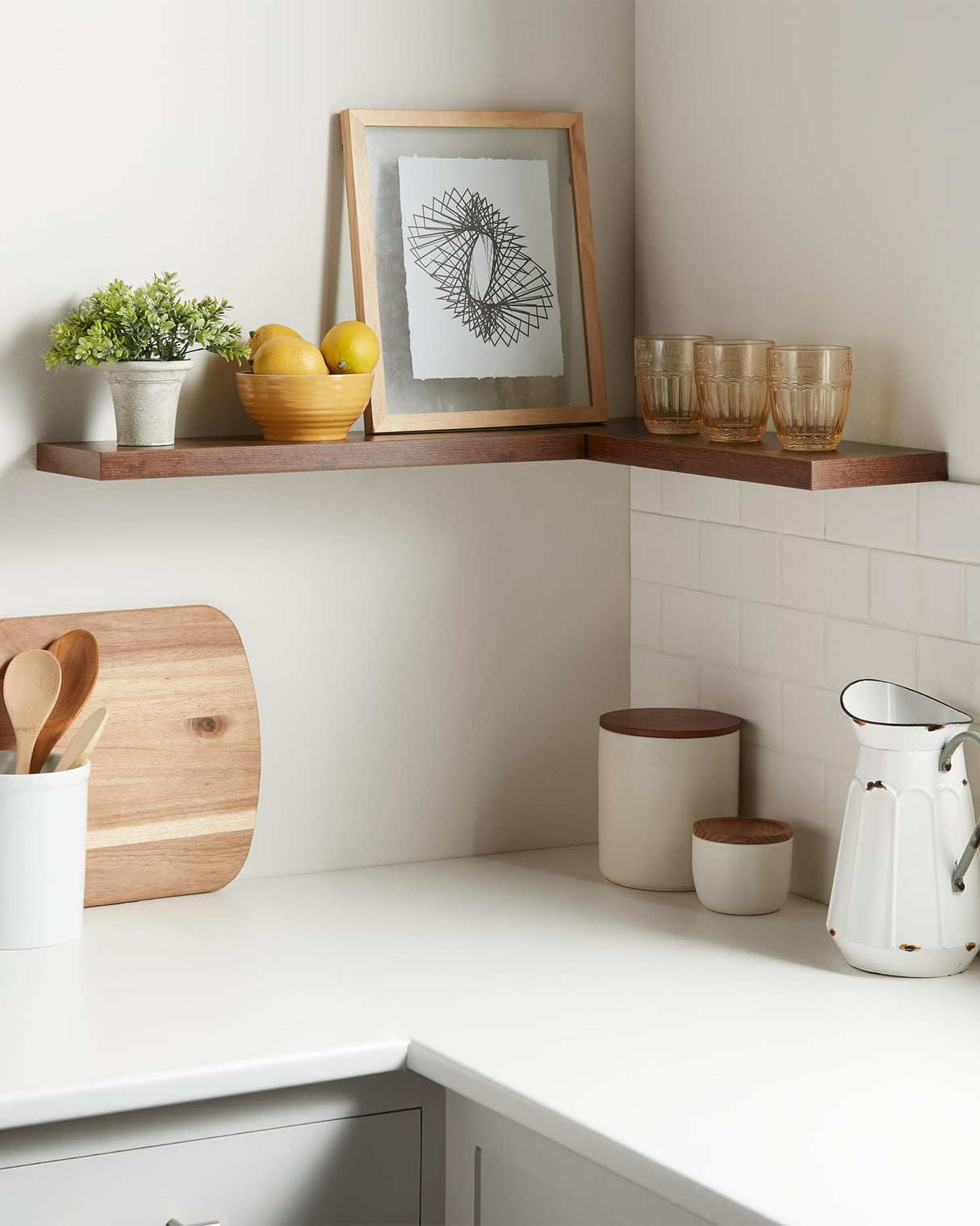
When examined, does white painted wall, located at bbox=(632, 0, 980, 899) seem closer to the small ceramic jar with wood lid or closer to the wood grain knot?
the small ceramic jar with wood lid

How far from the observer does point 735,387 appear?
5.63 ft

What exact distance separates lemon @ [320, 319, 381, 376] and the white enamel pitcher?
63 cm

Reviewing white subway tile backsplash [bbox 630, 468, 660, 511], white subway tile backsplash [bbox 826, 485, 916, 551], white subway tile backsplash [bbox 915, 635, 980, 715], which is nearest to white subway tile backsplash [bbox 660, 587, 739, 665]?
white subway tile backsplash [bbox 630, 468, 660, 511]

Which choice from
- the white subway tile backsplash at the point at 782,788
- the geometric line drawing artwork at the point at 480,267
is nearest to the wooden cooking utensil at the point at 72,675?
the geometric line drawing artwork at the point at 480,267

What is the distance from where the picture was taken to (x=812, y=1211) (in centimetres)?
111

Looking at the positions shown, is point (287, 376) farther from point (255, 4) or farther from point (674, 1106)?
point (674, 1106)

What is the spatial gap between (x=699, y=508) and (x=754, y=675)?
8.7 inches

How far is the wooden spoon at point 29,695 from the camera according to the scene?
1712 millimetres

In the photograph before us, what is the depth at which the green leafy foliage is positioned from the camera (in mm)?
1661

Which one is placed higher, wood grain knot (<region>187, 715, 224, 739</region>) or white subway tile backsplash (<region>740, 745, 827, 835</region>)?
wood grain knot (<region>187, 715, 224, 739</region>)

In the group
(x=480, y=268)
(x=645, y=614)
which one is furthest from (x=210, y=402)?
(x=645, y=614)

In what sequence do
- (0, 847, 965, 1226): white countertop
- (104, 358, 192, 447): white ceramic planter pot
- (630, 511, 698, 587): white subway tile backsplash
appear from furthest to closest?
(630, 511, 698, 587): white subway tile backsplash, (104, 358, 192, 447): white ceramic planter pot, (0, 847, 965, 1226): white countertop

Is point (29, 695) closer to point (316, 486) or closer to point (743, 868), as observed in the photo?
point (316, 486)

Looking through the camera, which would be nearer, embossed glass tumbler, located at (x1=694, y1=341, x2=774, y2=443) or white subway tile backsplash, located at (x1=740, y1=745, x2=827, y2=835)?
embossed glass tumbler, located at (x1=694, y1=341, x2=774, y2=443)
